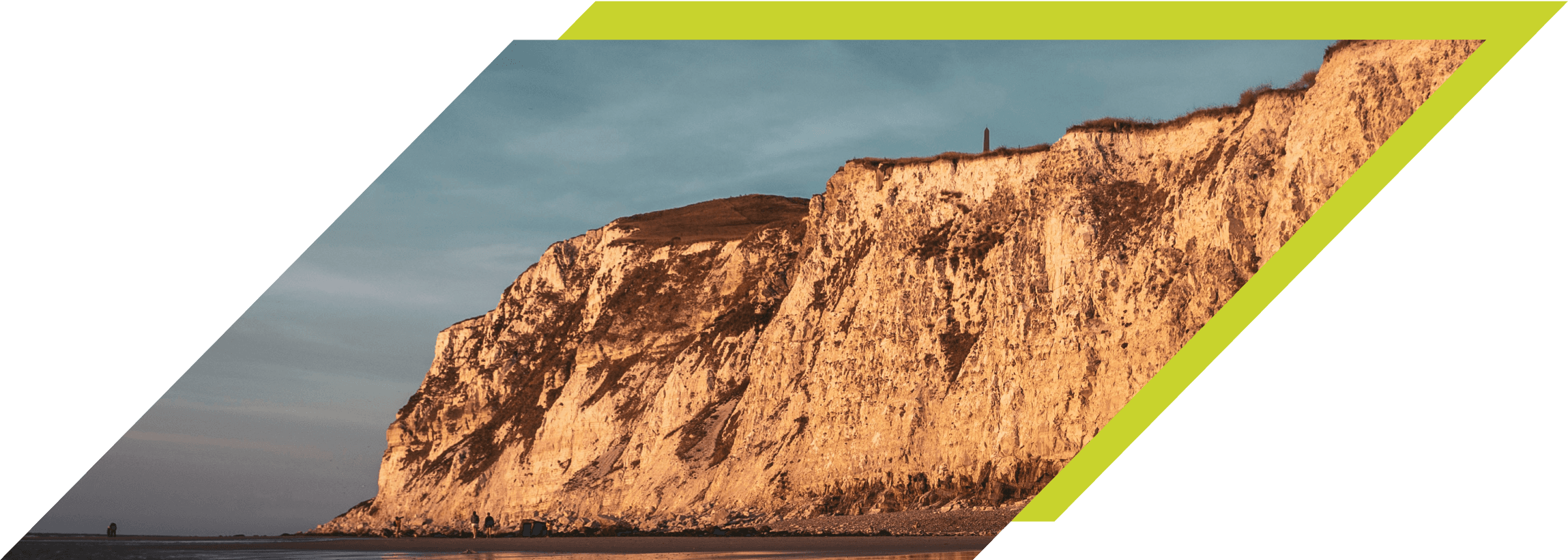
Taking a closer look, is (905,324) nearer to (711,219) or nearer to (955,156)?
(955,156)

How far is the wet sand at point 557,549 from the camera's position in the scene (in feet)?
51.6

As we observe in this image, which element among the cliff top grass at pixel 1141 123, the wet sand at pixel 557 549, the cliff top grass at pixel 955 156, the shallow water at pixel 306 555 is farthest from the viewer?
the cliff top grass at pixel 955 156

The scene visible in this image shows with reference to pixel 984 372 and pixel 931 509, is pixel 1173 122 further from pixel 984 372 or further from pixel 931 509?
pixel 931 509

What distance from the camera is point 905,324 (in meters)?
30.5

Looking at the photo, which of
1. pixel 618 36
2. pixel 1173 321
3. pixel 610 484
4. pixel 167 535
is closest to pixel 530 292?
pixel 610 484

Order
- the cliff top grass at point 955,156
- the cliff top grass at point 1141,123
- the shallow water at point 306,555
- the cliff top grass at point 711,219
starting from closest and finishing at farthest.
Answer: the shallow water at point 306,555 → the cliff top grass at point 1141,123 → the cliff top grass at point 955,156 → the cliff top grass at point 711,219

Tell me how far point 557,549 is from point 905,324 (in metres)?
10.8

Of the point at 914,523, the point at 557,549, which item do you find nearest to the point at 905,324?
the point at 914,523

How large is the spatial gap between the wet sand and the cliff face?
4097mm

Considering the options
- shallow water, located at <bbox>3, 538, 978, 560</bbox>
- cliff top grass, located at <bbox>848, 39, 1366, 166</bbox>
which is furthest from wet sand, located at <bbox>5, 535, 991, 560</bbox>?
cliff top grass, located at <bbox>848, 39, 1366, 166</bbox>

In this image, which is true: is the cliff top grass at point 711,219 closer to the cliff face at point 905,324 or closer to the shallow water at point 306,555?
the cliff face at point 905,324

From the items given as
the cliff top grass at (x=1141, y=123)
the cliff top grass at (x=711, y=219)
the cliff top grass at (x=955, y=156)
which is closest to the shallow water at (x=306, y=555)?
the cliff top grass at (x=1141, y=123)

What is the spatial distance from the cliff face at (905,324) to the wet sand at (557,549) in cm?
410

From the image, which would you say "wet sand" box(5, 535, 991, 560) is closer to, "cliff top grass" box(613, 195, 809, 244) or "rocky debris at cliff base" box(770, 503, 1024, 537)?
"rocky debris at cliff base" box(770, 503, 1024, 537)
